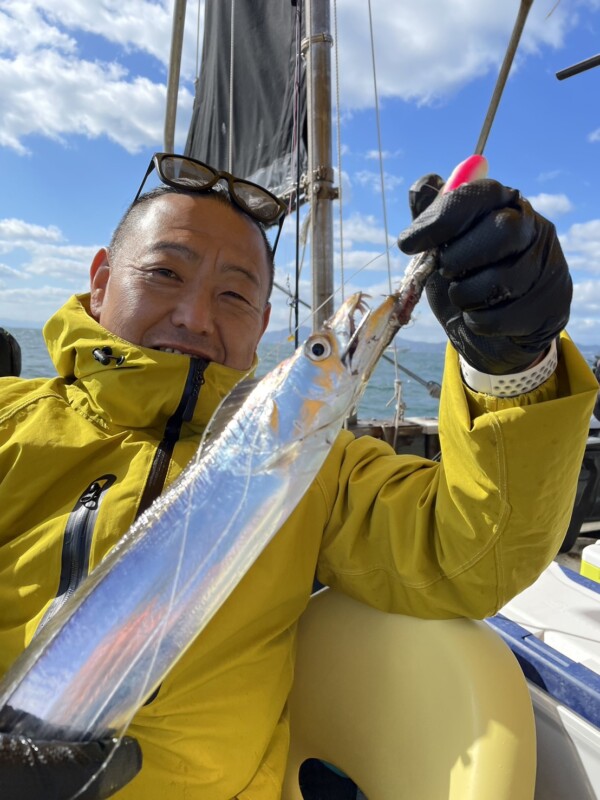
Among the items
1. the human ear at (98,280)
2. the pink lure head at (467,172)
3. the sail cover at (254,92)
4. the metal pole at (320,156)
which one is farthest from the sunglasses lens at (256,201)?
the sail cover at (254,92)

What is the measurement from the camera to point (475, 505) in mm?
1333

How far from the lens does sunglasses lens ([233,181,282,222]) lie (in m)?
2.24

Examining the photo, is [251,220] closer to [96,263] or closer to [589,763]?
[96,263]

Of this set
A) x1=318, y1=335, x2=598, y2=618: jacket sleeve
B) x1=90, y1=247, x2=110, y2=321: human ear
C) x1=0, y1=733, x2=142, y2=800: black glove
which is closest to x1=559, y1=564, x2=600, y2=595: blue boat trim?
x1=318, y1=335, x2=598, y2=618: jacket sleeve

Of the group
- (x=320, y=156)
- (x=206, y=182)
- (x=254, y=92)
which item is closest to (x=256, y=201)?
(x=206, y=182)

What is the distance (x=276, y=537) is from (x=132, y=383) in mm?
694

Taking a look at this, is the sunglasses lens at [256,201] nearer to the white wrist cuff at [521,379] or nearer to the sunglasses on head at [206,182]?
the sunglasses on head at [206,182]

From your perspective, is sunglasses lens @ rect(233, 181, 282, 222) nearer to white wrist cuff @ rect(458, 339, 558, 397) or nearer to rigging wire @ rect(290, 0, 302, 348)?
white wrist cuff @ rect(458, 339, 558, 397)

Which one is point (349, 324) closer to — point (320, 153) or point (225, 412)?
point (225, 412)

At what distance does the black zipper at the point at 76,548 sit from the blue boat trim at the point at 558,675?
1.57 meters

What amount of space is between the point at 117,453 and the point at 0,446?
385 mm

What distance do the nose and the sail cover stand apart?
133 inches

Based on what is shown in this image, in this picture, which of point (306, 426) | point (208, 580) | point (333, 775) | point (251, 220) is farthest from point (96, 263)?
point (333, 775)

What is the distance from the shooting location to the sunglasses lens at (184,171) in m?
2.32
